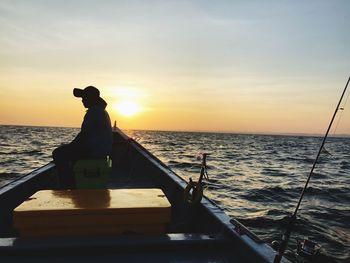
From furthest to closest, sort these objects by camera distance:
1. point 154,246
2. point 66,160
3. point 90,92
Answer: point 90,92 < point 66,160 < point 154,246

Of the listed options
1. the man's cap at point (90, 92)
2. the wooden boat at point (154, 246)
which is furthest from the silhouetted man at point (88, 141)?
the wooden boat at point (154, 246)

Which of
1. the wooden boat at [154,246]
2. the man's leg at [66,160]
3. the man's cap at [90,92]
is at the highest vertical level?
the man's cap at [90,92]

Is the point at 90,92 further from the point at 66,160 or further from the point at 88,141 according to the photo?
the point at 66,160

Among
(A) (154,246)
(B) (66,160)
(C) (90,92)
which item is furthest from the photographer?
(C) (90,92)

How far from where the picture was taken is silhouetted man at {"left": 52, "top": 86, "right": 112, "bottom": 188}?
5.20 meters

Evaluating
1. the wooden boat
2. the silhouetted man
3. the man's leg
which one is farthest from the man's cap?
the wooden boat

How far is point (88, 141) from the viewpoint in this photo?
5277 mm

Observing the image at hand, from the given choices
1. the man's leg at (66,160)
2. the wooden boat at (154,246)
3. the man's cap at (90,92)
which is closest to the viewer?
the wooden boat at (154,246)

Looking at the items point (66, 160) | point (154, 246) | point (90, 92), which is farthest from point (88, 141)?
point (154, 246)

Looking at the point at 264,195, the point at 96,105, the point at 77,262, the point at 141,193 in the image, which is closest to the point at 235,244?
the point at 141,193

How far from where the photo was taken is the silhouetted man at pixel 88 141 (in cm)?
520

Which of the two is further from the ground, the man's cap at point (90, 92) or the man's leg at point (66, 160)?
the man's cap at point (90, 92)

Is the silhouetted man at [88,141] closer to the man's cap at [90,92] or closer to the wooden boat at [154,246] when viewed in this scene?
the man's cap at [90,92]

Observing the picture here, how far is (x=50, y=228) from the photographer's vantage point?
2.95 meters
